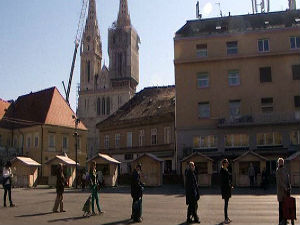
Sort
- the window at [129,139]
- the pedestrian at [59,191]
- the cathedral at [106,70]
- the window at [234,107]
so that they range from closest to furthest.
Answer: the pedestrian at [59,191] → the window at [234,107] → the window at [129,139] → the cathedral at [106,70]

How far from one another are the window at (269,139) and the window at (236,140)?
3.39 ft

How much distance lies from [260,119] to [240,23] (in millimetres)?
10404

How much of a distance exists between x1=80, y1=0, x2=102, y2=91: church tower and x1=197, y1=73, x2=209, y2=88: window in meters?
89.8

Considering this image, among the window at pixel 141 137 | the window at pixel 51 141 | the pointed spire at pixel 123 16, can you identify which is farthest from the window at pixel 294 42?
the pointed spire at pixel 123 16

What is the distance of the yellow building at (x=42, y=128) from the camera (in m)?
57.3

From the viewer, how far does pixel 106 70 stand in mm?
132500

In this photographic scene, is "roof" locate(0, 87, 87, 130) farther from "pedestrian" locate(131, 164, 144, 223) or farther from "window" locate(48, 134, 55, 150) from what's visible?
"pedestrian" locate(131, 164, 144, 223)

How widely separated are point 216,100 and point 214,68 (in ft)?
10.0

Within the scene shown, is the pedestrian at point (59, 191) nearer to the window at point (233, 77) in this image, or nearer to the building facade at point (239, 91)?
the building facade at point (239, 91)

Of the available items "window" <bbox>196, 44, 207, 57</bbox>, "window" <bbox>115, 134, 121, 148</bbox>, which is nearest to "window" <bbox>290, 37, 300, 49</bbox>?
"window" <bbox>196, 44, 207, 57</bbox>

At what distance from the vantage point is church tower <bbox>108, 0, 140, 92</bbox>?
433ft

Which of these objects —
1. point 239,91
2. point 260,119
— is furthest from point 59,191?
point 239,91

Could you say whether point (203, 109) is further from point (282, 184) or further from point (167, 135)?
point (282, 184)

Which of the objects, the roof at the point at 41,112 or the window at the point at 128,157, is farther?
the roof at the point at 41,112
